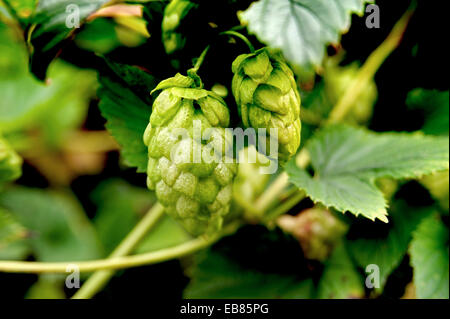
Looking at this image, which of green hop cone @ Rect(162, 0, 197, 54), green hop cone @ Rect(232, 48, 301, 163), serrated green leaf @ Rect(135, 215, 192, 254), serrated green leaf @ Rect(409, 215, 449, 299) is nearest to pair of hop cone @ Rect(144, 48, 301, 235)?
green hop cone @ Rect(232, 48, 301, 163)

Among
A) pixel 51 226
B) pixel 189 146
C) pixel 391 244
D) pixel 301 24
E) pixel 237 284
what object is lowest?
pixel 51 226

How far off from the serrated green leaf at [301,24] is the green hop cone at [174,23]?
0.15 meters

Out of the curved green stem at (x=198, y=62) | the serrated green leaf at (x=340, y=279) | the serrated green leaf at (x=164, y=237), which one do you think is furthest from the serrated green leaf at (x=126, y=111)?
the serrated green leaf at (x=164, y=237)

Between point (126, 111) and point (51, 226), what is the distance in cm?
74

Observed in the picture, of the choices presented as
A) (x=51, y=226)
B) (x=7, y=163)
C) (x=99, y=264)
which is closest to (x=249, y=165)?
(x=99, y=264)

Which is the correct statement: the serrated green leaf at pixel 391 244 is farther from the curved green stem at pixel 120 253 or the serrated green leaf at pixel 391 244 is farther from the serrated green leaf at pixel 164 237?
the serrated green leaf at pixel 164 237

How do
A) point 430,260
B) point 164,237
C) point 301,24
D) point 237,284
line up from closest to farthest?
1. point 301,24
2. point 430,260
3. point 237,284
4. point 164,237

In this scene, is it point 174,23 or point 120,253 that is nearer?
point 174,23

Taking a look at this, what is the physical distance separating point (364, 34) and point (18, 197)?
0.99 m

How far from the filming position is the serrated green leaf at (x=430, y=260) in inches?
28.2

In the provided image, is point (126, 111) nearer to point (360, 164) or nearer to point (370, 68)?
point (360, 164)

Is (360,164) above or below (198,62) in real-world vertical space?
below

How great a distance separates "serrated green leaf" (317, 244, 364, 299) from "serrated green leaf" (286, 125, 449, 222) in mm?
193

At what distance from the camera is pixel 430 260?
0.74 meters
